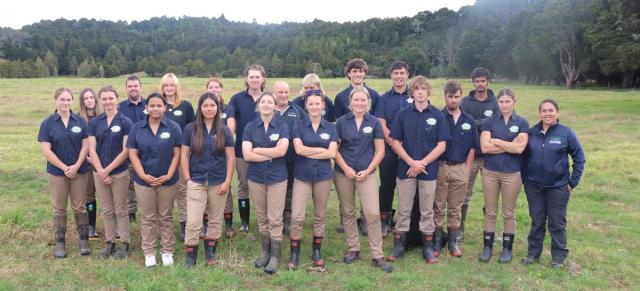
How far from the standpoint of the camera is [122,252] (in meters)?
6.27

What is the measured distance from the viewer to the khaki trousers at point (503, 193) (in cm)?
618

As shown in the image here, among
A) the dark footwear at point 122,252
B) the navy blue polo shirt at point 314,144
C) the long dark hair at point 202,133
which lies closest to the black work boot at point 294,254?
the navy blue polo shirt at point 314,144

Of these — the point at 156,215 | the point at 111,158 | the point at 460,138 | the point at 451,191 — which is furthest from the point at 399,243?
the point at 111,158

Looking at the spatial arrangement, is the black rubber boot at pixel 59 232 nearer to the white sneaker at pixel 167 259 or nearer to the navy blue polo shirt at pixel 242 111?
the white sneaker at pixel 167 259

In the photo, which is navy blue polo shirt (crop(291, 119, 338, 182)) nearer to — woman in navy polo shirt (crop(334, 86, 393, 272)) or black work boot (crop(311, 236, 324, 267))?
woman in navy polo shirt (crop(334, 86, 393, 272))

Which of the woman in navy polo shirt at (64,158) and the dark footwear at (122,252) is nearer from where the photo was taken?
the woman in navy polo shirt at (64,158)

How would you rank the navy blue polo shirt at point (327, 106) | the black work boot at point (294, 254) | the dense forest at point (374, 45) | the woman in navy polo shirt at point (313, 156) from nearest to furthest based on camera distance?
1. the woman in navy polo shirt at point (313, 156)
2. the black work boot at point (294, 254)
3. the navy blue polo shirt at point (327, 106)
4. the dense forest at point (374, 45)

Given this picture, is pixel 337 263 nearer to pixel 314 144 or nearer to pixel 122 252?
pixel 314 144

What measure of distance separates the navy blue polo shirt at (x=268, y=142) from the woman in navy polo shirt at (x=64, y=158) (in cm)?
216

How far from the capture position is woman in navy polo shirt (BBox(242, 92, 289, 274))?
18.8 ft

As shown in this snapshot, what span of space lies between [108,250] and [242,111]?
8.40 feet

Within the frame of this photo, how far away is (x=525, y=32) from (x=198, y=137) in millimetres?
65359

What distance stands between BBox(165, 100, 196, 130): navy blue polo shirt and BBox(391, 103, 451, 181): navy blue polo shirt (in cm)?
296

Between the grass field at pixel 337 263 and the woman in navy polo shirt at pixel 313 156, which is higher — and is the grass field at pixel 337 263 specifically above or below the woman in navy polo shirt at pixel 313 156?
below
